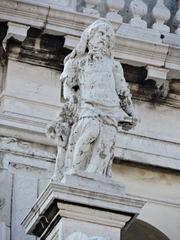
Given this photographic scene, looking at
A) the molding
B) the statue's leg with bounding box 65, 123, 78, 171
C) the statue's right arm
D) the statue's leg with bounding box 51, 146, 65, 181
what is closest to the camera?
the molding

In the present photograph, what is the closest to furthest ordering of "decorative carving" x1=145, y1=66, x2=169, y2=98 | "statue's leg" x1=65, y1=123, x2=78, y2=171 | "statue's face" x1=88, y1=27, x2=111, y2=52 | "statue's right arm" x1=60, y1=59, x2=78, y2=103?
1. "statue's leg" x1=65, y1=123, x2=78, y2=171
2. "statue's right arm" x1=60, y1=59, x2=78, y2=103
3. "statue's face" x1=88, y1=27, x2=111, y2=52
4. "decorative carving" x1=145, y1=66, x2=169, y2=98

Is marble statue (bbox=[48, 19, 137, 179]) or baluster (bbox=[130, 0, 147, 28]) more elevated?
baluster (bbox=[130, 0, 147, 28])

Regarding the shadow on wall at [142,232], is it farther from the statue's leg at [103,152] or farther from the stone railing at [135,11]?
the statue's leg at [103,152]

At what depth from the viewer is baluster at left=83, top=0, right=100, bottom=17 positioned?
20.5 meters

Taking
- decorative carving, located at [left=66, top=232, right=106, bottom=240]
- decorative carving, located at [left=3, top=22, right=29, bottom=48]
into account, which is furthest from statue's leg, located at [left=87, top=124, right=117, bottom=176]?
decorative carving, located at [left=3, top=22, right=29, bottom=48]

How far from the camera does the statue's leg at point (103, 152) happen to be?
57.8 feet

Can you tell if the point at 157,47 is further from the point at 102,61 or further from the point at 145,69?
the point at 102,61

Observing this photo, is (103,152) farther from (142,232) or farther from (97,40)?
(142,232)

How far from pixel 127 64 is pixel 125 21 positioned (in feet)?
2.14

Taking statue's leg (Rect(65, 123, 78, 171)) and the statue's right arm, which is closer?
statue's leg (Rect(65, 123, 78, 171))

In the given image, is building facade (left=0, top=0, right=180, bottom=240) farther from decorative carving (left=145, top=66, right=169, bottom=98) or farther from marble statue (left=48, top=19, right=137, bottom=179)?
marble statue (left=48, top=19, right=137, bottom=179)

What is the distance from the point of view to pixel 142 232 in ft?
68.1

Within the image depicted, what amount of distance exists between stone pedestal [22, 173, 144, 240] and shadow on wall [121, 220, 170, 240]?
3160 millimetres

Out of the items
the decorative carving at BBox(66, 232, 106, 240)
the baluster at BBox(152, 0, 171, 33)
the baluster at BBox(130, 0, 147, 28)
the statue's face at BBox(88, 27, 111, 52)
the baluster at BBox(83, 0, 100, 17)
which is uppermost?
the baluster at BBox(152, 0, 171, 33)
